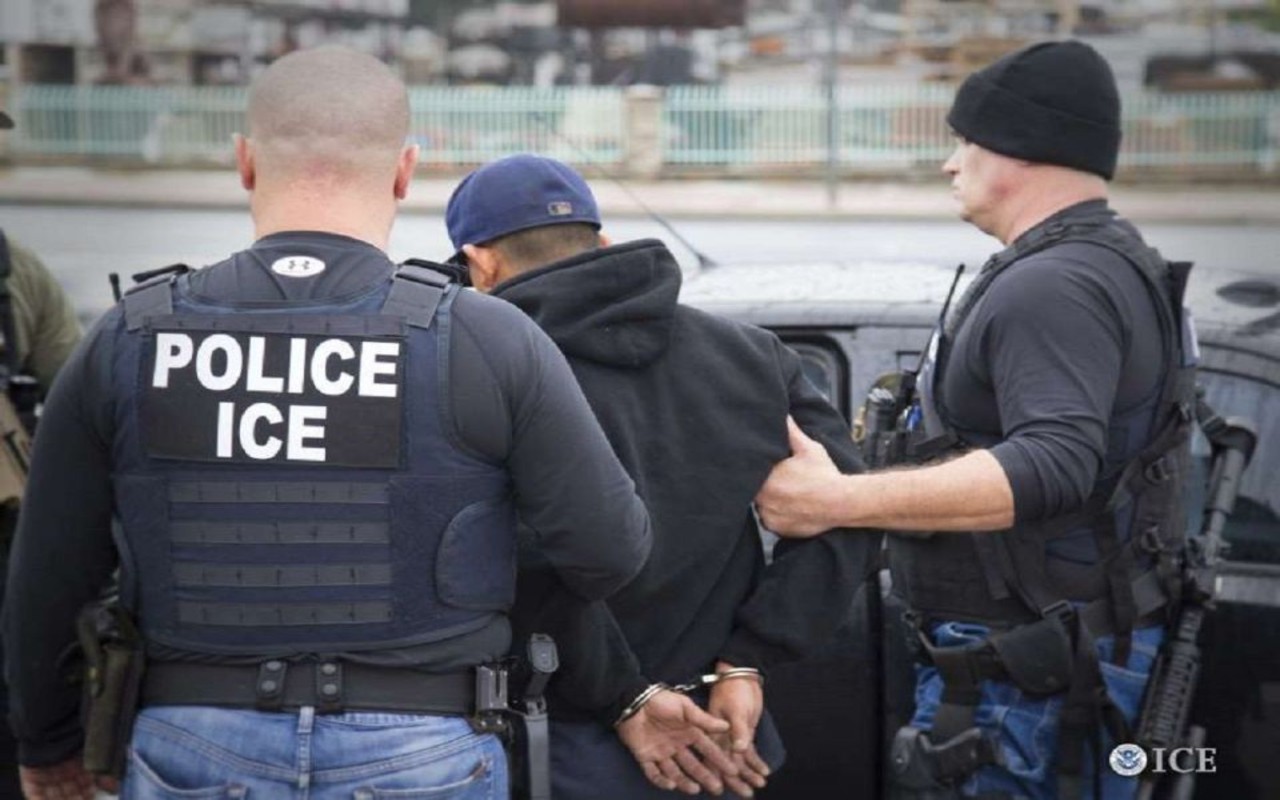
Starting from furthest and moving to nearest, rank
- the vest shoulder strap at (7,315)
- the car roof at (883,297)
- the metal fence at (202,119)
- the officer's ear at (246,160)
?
1. the metal fence at (202,119)
2. the vest shoulder strap at (7,315)
3. the car roof at (883,297)
4. the officer's ear at (246,160)

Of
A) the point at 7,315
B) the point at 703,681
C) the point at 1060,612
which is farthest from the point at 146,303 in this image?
the point at 7,315

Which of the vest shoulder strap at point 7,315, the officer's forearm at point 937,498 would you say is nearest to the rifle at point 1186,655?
the officer's forearm at point 937,498

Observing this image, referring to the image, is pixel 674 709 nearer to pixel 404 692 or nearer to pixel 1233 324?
pixel 404 692

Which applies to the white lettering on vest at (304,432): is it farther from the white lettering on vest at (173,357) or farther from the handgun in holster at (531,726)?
the handgun in holster at (531,726)

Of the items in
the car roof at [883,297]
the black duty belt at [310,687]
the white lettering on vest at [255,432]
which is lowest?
the black duty belt at [310,687]

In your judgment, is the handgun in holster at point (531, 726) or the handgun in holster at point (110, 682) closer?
the handgun in holster at point (110, 682)

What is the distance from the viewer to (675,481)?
9.03ft

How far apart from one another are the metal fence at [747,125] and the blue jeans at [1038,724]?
22.1 meters

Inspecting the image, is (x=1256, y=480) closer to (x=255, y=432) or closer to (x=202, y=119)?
(x=255, y=432)

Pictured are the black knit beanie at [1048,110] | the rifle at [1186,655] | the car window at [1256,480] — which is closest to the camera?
the rifle at [1186,655]

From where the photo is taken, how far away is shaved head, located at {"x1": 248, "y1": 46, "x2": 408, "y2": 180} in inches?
95.1

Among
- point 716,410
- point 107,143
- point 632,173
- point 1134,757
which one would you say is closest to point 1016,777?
point 1134,757

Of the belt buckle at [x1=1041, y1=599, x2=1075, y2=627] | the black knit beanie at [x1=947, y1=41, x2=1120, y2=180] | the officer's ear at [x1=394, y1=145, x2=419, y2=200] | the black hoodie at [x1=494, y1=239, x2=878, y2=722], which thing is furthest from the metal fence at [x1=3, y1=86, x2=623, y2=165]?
the officer's ear at [x1=394, y1=145, x2=419, y2=200]

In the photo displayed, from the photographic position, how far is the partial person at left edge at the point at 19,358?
13.2 feet
